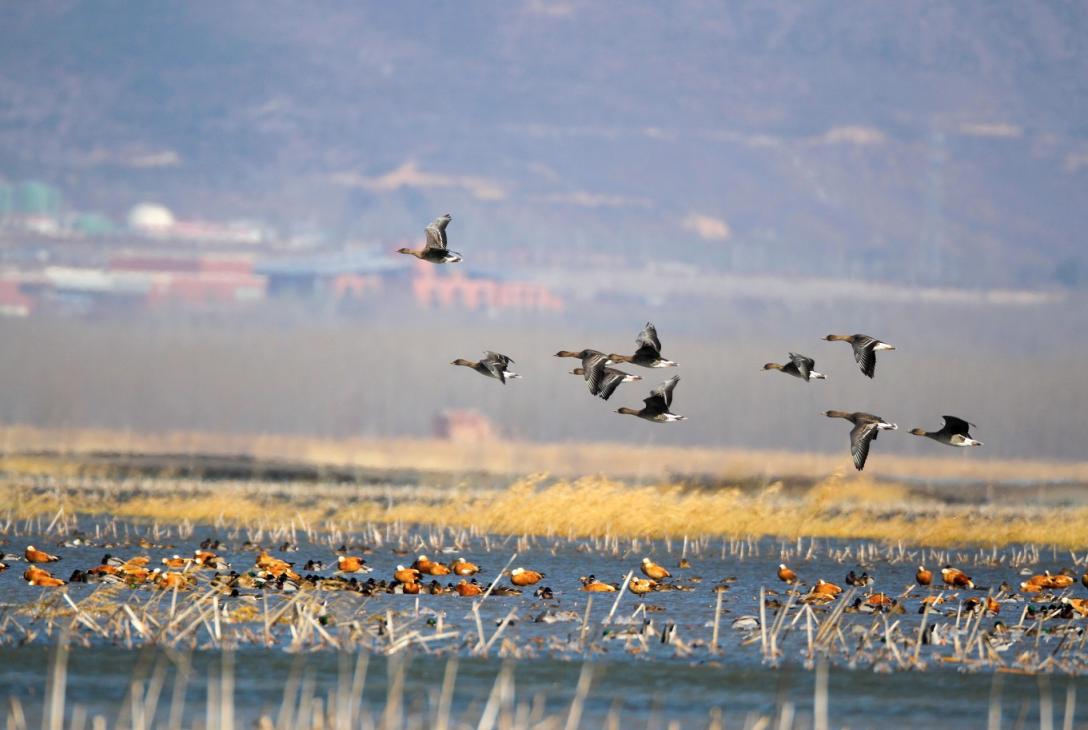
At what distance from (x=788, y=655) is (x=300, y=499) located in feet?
167

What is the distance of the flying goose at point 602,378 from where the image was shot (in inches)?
1223

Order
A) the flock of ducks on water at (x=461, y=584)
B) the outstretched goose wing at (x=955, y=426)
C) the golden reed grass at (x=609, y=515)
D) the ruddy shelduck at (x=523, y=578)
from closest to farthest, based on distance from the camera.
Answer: the outstretched goose wing at (x=955, y=426) → the flock of ducks on water at (x=461, y=584) → the ruddy shelduck at (x=523, y=578) → the golden reed grass at (x=609, y=515)

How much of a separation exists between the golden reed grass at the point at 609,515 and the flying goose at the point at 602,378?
2507 centimetres

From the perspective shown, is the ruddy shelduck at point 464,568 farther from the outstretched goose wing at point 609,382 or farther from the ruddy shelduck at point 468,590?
the outstretched goose wing at point 609,382

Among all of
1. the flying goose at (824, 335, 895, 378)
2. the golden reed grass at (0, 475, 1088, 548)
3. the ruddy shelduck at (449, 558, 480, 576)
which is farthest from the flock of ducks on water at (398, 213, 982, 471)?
the golden reed grass at (0, 475, 1088, 548)

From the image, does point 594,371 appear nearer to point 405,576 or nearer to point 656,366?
point 656,366

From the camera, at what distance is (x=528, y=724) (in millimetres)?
23438

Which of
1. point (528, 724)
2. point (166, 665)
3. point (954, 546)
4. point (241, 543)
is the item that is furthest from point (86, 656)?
point (954, 546)

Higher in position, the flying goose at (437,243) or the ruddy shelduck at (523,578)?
the flying goose at (437,243)

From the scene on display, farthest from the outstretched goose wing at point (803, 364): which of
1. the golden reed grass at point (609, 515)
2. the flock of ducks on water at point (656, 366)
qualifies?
the golden reed grass at point (609, 515)

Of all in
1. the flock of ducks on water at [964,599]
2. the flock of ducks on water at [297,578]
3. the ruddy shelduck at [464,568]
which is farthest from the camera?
the ruddy shelduck at [464,568]

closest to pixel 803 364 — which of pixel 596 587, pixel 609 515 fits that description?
pixel 596 587

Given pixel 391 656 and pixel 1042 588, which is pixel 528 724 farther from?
pixel 1042 588

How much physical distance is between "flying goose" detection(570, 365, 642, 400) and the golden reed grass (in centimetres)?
2507
